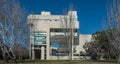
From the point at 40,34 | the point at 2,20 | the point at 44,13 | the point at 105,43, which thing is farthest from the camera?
the point at 44,13

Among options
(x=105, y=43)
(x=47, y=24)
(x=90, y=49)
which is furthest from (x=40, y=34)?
(x=105, y=43)

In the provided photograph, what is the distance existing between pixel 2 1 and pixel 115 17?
16830mm

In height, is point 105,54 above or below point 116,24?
below

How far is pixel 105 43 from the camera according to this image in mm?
89250

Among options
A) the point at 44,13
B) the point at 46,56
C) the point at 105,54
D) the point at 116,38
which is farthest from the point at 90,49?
the point at 116,38

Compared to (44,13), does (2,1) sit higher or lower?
lower

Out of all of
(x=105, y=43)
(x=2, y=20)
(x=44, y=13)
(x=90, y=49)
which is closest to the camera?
(x=2, y=20)

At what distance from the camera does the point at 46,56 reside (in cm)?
11606

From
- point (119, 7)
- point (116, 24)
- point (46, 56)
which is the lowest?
point (46, 56)

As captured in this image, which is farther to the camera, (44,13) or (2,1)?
(44,13)

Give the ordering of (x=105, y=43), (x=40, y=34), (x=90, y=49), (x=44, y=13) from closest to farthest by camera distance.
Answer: (x=105, y=43) → (x=90, y=49) → (x=40, y=34) → (x=44, y=13)

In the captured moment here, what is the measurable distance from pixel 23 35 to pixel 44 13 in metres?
81.1

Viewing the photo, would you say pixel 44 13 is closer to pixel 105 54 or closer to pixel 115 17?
pixel 105 54

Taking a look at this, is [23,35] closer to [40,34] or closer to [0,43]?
[0,43]
